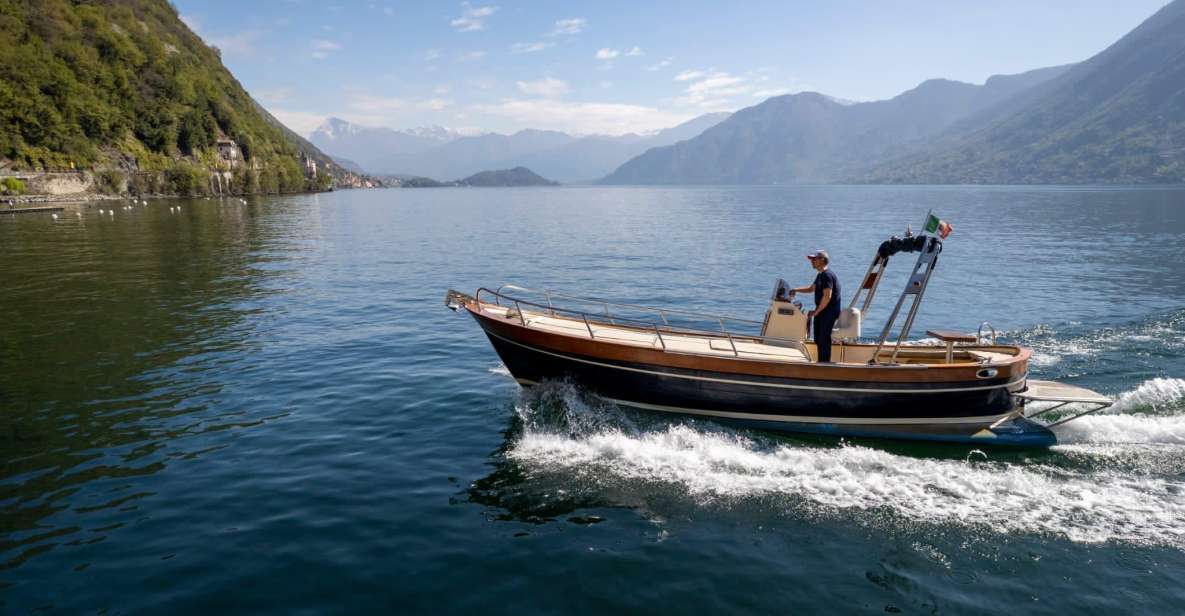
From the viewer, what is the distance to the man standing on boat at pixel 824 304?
1277 centimetres

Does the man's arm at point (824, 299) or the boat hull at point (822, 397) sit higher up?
the man's arm at point (824, 299)

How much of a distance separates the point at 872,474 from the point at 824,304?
3.47 meters

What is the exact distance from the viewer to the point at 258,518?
31.5 ft

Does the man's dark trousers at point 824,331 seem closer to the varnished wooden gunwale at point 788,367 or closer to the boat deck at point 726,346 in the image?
the boat deck at point 726,346

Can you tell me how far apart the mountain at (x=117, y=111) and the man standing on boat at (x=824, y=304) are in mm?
127540

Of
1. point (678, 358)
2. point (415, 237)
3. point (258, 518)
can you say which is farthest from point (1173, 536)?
point (415, 237)

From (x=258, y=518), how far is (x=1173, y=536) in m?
13.6

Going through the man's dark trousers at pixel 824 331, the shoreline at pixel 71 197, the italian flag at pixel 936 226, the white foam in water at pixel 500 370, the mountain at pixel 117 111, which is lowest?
the white foam in water at pixel 500 370

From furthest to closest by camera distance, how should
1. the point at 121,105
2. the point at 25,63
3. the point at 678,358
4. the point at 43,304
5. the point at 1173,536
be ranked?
the point at 121,105
the point at 25,63
the point at 43,304
the point at 678,358
the point at 1173,536

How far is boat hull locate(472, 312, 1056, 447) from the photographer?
12.4 meters

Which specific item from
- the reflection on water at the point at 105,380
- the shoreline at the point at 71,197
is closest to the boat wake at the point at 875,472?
the reflection on water at the point at 105,380

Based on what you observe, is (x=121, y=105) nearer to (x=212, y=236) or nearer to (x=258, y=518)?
(x=212, y=236)

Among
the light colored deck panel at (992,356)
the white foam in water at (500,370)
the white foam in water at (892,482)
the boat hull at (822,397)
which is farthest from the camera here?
the white foam in water at (500,370)

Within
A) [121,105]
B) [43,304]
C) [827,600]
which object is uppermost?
[121,105]
